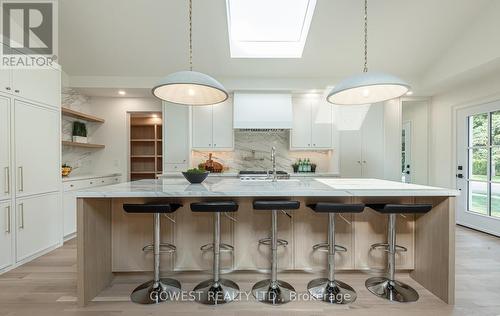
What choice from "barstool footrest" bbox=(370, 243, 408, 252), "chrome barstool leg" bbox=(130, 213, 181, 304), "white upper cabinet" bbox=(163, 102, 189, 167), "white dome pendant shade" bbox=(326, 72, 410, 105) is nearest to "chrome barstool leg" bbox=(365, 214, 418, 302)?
"barstool footrest" bbox=(370, 243, 408, 252)

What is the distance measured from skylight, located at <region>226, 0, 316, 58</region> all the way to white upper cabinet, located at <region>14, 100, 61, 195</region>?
2.64 metres

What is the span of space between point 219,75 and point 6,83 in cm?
271

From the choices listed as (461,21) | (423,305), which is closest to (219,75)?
(461,21)

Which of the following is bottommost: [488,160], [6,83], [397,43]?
[488,160]

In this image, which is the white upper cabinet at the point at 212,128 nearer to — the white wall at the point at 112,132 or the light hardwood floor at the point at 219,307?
the white wall at the point at 112,132

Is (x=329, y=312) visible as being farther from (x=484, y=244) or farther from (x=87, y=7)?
(x=87, y=7)

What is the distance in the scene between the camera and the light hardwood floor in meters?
1.91

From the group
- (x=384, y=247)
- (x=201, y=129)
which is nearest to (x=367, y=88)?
(x=384, y=247)

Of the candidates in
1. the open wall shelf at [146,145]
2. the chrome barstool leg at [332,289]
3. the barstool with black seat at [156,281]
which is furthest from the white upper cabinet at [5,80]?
the chrome barstool leg at [332,289]

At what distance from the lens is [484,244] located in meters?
3.34

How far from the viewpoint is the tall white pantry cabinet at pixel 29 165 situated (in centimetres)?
256

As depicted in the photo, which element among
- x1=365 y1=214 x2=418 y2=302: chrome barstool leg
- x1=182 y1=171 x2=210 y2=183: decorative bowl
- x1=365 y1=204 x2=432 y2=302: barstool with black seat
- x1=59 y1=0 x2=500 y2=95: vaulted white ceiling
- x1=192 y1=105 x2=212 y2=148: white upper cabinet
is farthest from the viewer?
x1=192 y1=105 x2=212 y2=148: white upper cabinet

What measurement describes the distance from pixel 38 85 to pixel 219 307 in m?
3.19

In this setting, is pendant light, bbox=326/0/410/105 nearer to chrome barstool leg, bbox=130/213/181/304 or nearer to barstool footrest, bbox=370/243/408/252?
barstool footrest, bbox=370/243/408/252
